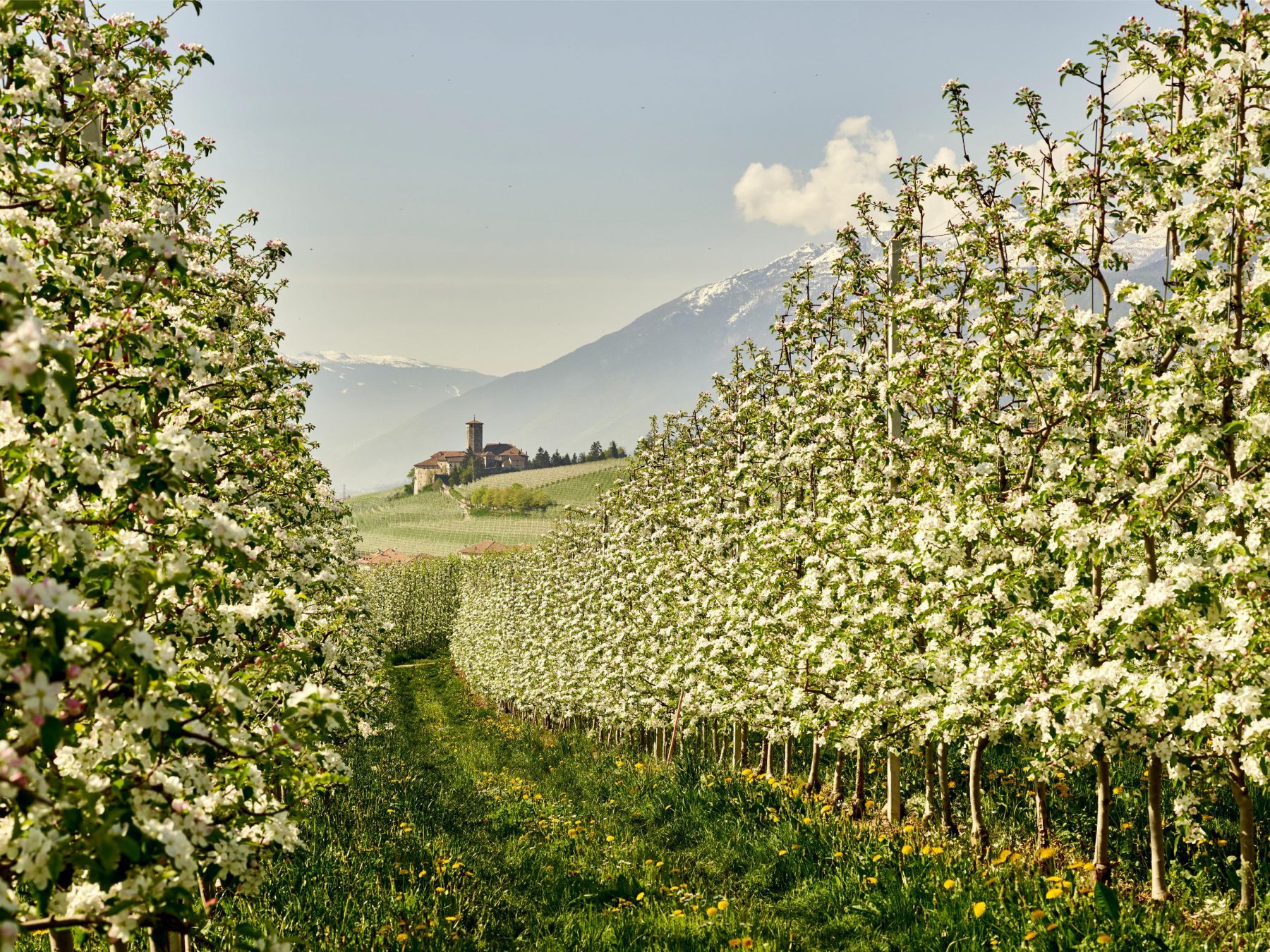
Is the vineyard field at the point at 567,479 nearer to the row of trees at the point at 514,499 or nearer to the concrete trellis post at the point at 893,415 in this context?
the row of trees at the point at 514,499

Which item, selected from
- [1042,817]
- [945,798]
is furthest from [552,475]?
[1042,817]

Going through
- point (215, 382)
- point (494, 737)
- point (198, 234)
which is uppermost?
point (198, 234)

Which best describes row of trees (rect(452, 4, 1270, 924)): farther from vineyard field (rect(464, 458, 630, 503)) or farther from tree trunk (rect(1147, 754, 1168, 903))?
vineyard field (rect(464, 458, 630, 503))

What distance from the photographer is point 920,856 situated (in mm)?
9078

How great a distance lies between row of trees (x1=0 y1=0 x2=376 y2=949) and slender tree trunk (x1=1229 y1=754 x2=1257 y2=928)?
7.45 metres

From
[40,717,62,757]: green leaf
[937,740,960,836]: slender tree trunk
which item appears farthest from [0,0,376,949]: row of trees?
[937,740,960,836]: slender tree trunk

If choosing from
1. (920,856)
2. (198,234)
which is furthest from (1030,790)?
(198,234)

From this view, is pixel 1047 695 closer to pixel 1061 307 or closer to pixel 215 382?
pixel 1061 307

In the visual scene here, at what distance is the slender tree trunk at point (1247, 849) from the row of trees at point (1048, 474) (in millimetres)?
26

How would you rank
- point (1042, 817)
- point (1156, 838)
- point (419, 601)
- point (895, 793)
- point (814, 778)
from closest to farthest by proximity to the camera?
point (1156, 838) < point (1042, 817) < point (895, 793) < point (814, 778) < point (419, 601)

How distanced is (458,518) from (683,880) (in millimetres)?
146288

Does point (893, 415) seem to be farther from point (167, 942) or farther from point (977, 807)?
point (167, 942)

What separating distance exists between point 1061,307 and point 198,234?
9.50 metres

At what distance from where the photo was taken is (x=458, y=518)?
15288cm
